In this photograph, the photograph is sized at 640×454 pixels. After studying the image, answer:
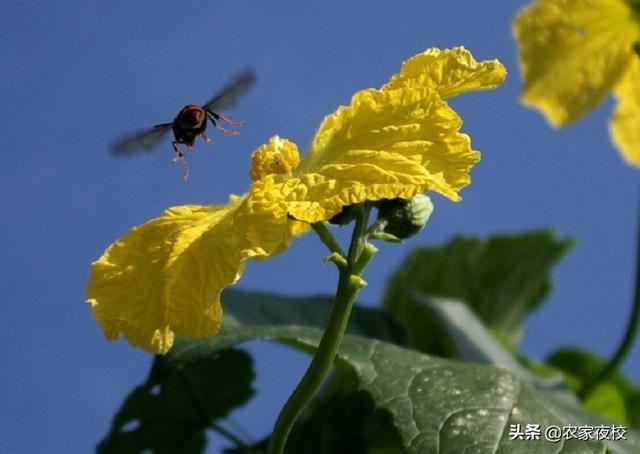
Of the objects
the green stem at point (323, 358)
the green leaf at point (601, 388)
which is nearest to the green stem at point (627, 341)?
the green leaf at point (601, 388)

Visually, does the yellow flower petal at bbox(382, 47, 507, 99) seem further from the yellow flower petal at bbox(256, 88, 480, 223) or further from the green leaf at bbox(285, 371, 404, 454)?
the green leaf at bbox(285, 371, 404, 454)

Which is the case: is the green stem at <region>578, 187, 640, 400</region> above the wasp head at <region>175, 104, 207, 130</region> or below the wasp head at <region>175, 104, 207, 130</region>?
below

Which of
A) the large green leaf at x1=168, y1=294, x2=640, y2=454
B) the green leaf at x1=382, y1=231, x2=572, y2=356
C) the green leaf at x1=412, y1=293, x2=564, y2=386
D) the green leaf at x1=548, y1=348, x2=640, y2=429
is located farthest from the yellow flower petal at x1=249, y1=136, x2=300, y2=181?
the green leaf at x1=382, y1=231, x2=572, y2=356

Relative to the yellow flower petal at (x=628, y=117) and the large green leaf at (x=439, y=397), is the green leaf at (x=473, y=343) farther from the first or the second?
the yellow flower petal at (x=628, y=117)

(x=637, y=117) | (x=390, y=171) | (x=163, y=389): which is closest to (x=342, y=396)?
(x=163, y=389)

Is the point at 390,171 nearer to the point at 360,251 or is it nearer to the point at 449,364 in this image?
the point at 360,251

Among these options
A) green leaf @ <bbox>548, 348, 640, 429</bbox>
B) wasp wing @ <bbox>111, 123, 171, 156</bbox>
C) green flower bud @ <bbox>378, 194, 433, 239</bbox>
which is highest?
wasp wing @ <bbox>111, 123, 171, 156</bbox>
